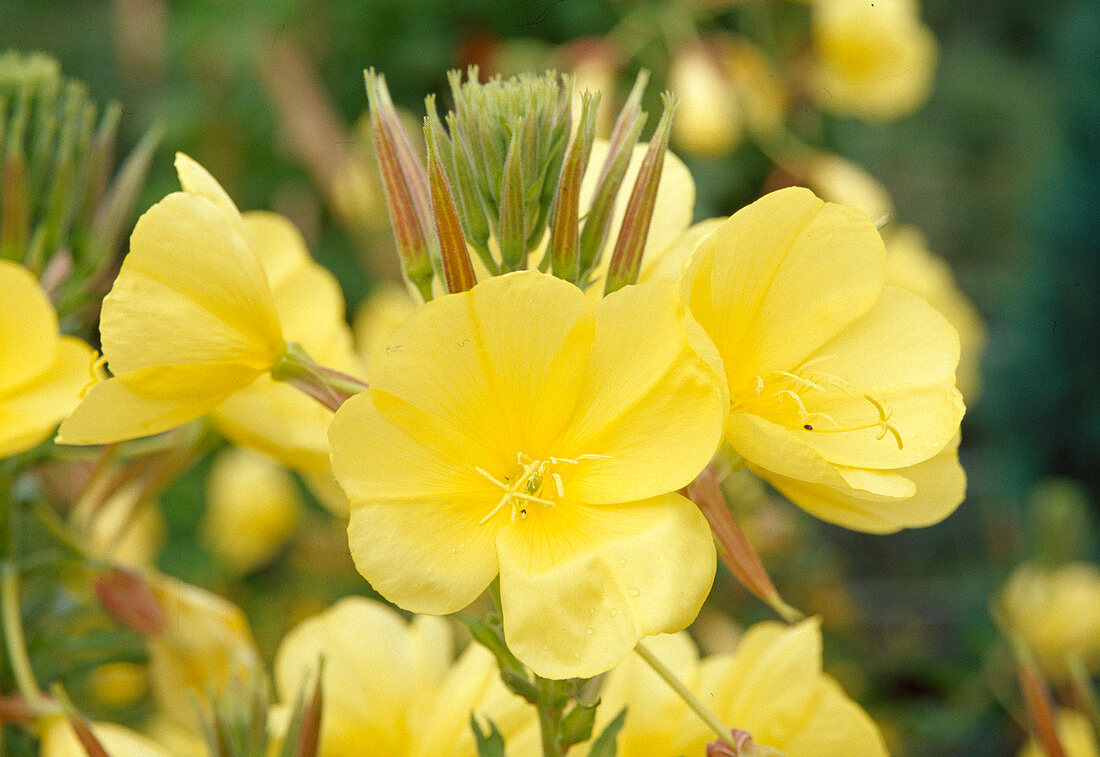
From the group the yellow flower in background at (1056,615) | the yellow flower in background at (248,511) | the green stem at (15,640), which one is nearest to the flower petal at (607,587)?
the green stem at (15,640)

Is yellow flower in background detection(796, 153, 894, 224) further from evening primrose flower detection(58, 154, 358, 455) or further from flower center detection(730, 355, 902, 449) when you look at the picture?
evening primrose flower detection(58, 154, 358, 455)

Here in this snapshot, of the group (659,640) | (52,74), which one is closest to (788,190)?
(659,640)

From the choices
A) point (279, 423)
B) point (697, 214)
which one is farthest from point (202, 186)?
point (697, 214)

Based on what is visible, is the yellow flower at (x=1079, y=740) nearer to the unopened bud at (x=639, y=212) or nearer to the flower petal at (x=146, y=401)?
the unopened bud at (x=639, y=212)

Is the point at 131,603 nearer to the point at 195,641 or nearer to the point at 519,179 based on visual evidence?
the point at 195,641

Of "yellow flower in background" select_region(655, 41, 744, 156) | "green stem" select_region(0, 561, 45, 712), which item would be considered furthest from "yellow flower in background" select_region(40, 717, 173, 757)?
"yellow flower in background" select_region(655, 41, 744, 156)

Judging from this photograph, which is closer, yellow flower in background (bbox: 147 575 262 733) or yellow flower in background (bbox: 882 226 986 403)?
yellow flower in background (bbox: 147 575 262 733)
